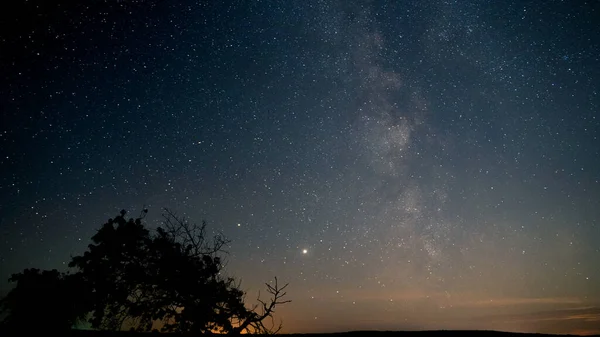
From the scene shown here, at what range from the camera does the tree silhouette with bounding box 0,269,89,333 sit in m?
11.6

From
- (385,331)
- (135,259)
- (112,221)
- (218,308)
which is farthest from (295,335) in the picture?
(112,221)

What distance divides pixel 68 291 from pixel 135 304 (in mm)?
2670

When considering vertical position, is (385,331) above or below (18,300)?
below

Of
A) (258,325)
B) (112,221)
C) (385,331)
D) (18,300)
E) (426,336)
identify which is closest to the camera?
(426,336)

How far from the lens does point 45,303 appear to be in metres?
11.9

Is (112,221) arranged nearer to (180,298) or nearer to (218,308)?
(180,298)

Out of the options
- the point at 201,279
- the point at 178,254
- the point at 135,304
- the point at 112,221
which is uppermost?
the point at 112,221

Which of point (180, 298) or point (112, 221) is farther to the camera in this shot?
point (112, 221)

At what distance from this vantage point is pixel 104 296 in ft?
38.7

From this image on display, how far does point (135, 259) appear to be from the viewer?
12234 mm

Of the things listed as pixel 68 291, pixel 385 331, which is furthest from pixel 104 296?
pixel 385 331

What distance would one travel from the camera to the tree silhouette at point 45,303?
1163 cm

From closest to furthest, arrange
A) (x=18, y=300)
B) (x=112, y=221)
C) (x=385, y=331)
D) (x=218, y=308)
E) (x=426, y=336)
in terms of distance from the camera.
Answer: (x=426, y=336) → (x=385, y=331) → (x=218, y=308) → (x=18, y=300) → (x=112, y=221)

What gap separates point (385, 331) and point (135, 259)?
901 cm
